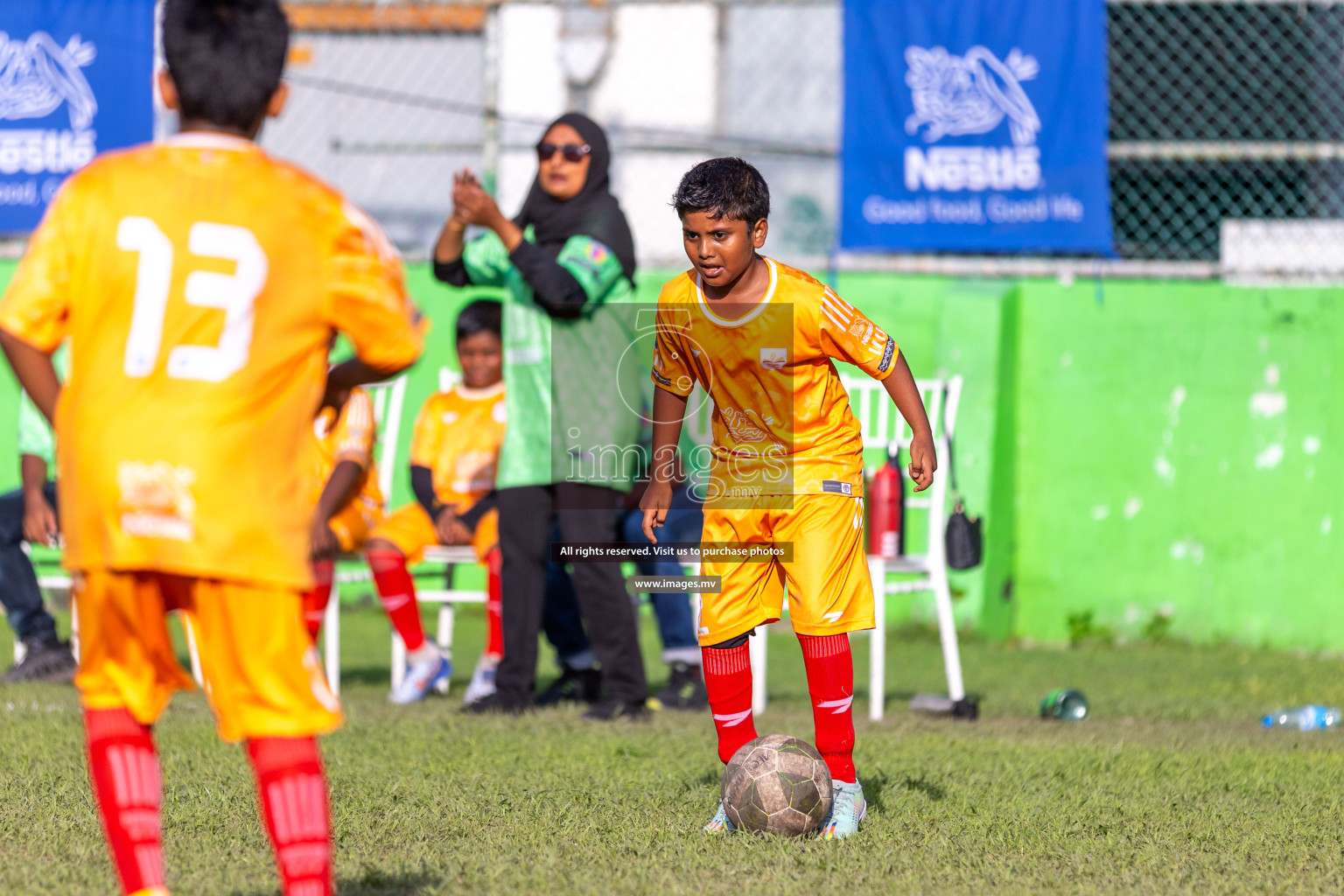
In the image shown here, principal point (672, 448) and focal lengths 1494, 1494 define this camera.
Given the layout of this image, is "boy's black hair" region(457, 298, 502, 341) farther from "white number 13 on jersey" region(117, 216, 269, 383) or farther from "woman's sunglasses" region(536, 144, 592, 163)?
"white number 13 on jersey" region(117, 216, 269, 383)

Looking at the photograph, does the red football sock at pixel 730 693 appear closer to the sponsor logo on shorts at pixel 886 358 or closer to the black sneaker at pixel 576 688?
the sponsor logo on shorts at pixel 886 358

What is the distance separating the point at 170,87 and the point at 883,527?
3.99 m

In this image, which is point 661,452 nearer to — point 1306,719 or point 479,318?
point 479,318

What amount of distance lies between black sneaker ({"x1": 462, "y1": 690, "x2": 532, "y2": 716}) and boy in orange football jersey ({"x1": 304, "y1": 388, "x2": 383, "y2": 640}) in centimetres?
68

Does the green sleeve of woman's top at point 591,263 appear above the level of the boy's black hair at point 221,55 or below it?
below

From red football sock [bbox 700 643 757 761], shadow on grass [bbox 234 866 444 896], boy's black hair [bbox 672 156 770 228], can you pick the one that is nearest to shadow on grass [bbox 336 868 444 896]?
shadow on grass [bbox 234 866 444 896]

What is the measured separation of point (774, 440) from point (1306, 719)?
306 cm

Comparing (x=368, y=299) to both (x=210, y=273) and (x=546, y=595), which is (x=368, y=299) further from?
(x=546, y=595)

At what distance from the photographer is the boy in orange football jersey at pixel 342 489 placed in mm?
2771

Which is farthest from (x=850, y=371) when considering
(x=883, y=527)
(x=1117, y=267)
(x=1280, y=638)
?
(x=1280, y=638)

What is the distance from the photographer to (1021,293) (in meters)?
8.37

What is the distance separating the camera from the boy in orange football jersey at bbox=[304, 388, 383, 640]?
109 inches

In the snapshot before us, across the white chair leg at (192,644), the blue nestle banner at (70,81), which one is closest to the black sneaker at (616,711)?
the white chair leg at (192,644)

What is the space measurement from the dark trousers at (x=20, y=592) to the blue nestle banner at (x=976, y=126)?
173 inches
